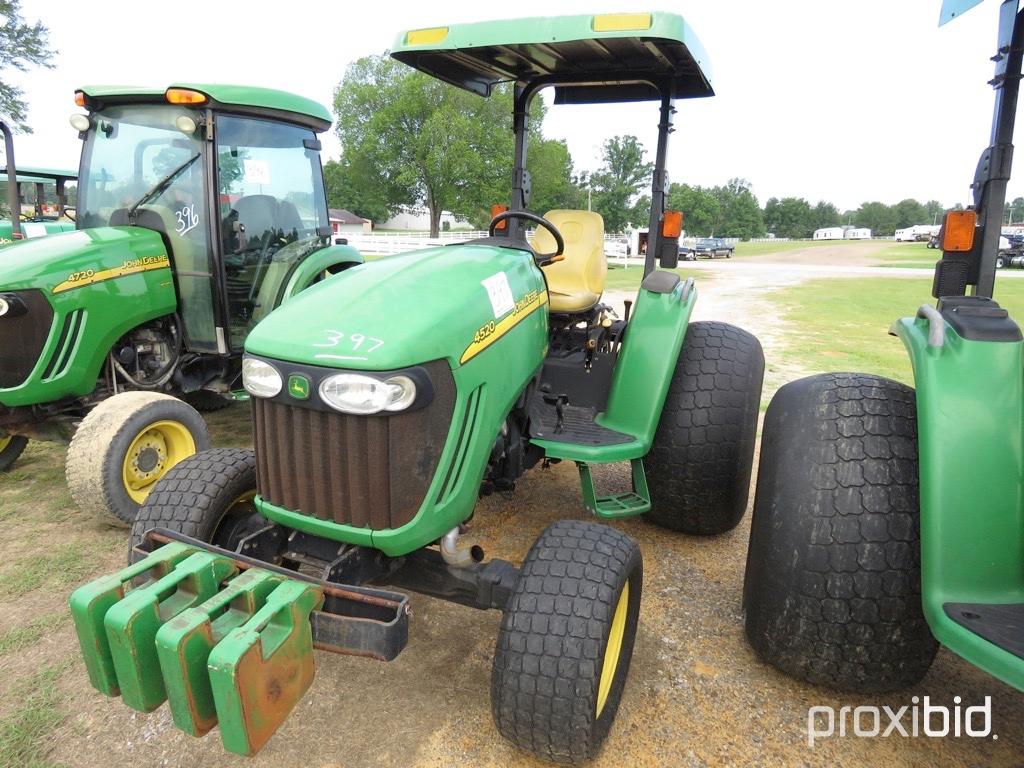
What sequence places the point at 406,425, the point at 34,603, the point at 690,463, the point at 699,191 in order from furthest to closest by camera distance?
1. the point at 699,191
2. the point at 690,463
3. the point at 34,603
4. the point at 406,425

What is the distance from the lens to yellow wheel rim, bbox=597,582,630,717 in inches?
78.6

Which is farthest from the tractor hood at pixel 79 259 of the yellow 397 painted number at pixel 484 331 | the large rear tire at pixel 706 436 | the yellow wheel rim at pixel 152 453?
the large rear tire at pixel 706 436

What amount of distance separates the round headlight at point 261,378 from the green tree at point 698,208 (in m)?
60.4

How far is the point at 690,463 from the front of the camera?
299 centimetres

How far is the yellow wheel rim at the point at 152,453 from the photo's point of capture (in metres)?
3.48

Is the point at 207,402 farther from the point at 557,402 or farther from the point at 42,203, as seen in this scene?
the point at 42,203

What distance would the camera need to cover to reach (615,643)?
209 cm

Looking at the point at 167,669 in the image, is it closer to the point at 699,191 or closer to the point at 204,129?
the point at 204,129

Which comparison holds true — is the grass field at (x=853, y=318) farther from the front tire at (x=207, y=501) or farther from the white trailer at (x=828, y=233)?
the white trailer at (x=828, y=233)

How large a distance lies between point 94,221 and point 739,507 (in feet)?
14.1

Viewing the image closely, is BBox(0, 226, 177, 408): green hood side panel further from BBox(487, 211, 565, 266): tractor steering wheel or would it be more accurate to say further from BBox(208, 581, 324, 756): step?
BBox(208, 581, 324, 756): step

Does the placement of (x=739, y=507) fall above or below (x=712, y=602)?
above

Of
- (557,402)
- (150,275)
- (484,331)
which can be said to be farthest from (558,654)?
(150,275)

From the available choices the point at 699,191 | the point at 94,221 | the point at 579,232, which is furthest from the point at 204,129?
the point at 699,191
